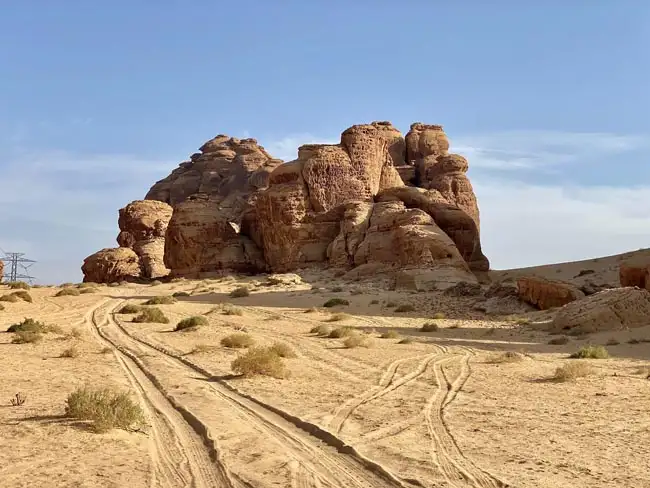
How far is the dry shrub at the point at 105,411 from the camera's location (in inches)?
273

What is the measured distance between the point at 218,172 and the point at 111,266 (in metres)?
36.8

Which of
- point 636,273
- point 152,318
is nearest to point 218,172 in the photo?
point 152,318

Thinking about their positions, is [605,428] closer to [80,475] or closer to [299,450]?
[299,450]

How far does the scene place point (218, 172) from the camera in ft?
308

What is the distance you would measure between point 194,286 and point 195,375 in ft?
107

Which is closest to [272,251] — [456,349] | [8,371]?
[456,349]

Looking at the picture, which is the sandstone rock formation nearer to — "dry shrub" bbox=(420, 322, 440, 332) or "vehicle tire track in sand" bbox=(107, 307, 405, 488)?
"dry shrub" bbox=(420, 322, 440, 332)

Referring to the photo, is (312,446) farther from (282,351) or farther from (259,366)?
(282,351)

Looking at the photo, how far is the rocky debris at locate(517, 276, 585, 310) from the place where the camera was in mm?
Answer: 26812

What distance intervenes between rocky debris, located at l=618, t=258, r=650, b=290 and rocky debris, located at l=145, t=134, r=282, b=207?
59.1m

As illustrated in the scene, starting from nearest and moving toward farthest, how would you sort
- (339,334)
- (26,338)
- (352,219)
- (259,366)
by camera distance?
(259,366) → (26,338) → (339,334) → (352,219)

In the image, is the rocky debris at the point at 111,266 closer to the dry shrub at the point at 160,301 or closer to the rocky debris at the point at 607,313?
the dry shrub at the point at 160,301

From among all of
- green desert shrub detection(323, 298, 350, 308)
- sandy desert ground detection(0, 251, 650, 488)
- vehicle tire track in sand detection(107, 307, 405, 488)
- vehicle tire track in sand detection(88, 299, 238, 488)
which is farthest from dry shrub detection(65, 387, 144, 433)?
green desert shrub detection(323, 298, 350, 308)

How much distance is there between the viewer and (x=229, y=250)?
53406 millimetres
